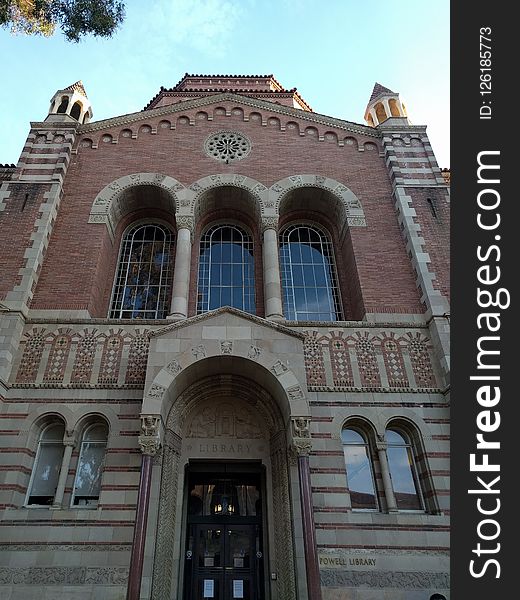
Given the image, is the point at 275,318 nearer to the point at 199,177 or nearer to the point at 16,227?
the point at 199,177

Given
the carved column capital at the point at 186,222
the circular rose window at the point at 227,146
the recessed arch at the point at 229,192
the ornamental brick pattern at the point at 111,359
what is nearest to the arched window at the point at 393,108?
the circular rose window at the point at 227,146

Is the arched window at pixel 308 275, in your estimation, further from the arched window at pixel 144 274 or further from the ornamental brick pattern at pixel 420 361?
the arched window at pixel 144 274

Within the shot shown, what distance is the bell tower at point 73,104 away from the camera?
17.0 metres

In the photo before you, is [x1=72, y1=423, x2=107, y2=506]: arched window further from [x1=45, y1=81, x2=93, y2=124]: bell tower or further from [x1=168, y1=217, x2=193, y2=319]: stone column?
[x1=45, y1=81, x2=93, y2=124]: bell tower

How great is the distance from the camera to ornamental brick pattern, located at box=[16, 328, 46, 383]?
10977 millimetres

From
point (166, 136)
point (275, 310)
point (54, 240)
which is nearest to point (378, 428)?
point (275, 310)

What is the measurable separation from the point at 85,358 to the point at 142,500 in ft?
13.7

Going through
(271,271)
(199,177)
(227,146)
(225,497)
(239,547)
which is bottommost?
(239,547)

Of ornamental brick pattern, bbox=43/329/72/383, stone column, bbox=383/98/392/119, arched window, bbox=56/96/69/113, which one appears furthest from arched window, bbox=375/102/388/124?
ornamental brick pattern, bbox=43/329/72/383

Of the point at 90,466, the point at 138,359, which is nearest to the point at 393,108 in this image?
the point at 138,359

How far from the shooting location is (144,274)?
14328 millimetres

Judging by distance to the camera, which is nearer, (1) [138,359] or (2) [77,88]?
(1) [138,359]

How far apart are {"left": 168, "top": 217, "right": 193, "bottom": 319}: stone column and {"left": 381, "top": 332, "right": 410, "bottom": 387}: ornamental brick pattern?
17.9 ft

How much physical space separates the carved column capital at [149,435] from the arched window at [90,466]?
1.94 metres
